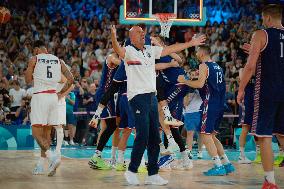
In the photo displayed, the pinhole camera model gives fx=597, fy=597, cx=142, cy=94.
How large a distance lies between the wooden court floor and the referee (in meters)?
0.33

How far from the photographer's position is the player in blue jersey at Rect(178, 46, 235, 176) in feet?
36.8

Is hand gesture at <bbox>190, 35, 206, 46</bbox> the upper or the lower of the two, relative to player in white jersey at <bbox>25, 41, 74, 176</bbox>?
upper

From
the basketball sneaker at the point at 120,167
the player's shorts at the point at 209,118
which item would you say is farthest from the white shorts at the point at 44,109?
the player's shorts at the point at 209,118

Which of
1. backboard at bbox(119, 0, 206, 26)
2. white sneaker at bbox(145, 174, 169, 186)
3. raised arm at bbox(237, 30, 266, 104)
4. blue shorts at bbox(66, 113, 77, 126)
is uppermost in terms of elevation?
backboard at bbox(119, 0, 206, 26)

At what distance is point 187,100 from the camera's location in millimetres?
16594

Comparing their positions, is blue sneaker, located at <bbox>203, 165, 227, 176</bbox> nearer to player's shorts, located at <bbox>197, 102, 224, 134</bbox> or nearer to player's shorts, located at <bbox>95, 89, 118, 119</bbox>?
player's shorts, located at <bbox>197, 102, 224, 134</bbox>

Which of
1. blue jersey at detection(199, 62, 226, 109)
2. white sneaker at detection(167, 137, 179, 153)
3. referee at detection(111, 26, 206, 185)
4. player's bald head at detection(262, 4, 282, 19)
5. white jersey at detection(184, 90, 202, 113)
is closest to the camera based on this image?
player's bald head at detection(262, 4, 282, 19)

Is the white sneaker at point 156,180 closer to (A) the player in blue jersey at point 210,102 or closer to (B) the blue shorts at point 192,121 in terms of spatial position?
(A) the player in blue jersey at point 210,102

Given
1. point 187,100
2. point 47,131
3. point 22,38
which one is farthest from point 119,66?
point 22,38

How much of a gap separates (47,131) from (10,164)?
1.56m

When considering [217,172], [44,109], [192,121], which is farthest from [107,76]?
[192,121]

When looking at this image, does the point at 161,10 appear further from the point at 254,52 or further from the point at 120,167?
the point at 254,52

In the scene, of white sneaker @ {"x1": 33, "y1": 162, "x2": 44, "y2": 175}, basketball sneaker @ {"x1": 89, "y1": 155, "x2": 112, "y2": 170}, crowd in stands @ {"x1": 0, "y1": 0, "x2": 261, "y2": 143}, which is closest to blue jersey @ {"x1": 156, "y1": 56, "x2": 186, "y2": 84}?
basketball sneaker @ {"x1": 89, "y1": 155, "x2": 112, "y2": 170}

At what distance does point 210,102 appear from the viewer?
37.4 feet
